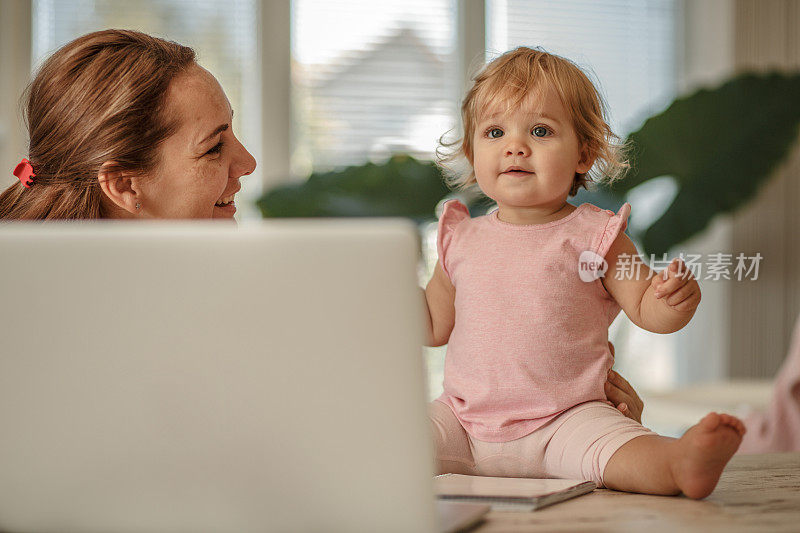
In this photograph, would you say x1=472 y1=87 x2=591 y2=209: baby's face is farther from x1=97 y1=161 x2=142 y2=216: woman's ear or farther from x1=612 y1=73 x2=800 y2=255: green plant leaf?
x1=612 y1=73 x2=800 y2=255: green plant leaf

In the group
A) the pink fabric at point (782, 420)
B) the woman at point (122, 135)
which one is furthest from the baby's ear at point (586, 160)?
the pink fabric at point (782, 420)

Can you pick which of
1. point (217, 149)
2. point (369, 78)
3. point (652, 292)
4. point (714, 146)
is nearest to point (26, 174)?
point (217, 149)

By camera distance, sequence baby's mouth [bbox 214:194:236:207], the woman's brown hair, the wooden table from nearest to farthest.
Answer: the wooden table < the woman's brown hair < baby's mouth [bbox 214:194:236:207]

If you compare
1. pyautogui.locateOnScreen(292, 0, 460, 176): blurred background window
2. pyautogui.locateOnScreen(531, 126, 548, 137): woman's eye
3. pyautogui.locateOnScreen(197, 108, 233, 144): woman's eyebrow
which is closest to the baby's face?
pyautogui.locateOnScreen(531, 126, 548, 137): woman's eye

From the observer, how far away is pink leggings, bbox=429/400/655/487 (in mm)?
783

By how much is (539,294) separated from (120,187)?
0.54m

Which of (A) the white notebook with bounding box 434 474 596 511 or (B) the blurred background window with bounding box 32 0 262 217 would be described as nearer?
(A) the white notebook with bounding box 434 474 596 511

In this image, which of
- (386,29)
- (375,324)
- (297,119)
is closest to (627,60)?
(386,29)

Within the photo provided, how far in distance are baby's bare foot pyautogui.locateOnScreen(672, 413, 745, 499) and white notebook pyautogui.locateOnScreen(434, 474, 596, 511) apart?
3.6 inches

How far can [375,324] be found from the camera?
527 mm

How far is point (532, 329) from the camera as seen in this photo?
0.86 m

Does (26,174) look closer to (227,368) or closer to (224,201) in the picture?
(224,201)

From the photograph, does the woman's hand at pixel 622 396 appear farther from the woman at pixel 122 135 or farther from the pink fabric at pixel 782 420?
the pink fabric at pixel 782 420

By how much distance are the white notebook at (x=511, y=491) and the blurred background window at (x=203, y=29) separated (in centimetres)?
212
